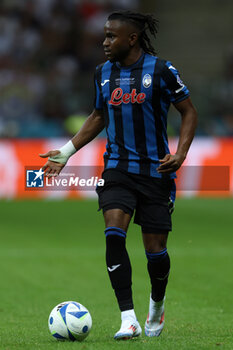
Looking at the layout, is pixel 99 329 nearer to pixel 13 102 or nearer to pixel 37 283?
pixel 37 283

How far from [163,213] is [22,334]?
51.3 inches

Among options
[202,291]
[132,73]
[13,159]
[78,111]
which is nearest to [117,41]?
[132,73]

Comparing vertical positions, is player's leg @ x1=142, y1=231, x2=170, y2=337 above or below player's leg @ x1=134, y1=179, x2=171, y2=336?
below

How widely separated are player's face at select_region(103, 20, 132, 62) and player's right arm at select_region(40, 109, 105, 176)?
1.60 feet

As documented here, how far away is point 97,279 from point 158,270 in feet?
10.9

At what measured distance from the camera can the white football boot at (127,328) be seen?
487 cm

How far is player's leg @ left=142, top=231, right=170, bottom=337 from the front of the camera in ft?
17.3

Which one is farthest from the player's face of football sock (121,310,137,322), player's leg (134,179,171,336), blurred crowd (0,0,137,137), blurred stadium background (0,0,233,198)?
blurred crowd (0,0,137,137)

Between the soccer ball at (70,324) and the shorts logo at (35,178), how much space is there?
95 cm

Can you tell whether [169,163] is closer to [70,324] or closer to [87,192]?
[70,324]

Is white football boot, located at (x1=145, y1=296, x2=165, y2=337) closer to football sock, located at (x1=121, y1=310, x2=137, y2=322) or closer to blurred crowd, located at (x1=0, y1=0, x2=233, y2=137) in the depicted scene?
football sock, located at (x1=121, y1=310, x2=137, y2=322)

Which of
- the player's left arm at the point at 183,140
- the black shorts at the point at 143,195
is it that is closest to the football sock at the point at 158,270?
the black shorts at the point at 143,195

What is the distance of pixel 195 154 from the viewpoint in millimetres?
18391

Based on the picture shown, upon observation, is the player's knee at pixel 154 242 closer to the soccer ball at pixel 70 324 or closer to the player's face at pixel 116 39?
the soccer ball at pixel 70 324
